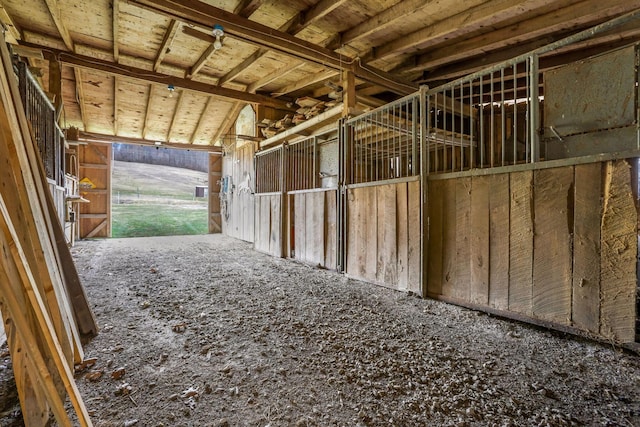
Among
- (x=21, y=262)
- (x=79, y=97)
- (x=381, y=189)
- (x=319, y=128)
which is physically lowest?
(x=21, y=262)

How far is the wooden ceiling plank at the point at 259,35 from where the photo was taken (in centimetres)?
320

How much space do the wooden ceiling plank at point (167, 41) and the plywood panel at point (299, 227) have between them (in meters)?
3.27

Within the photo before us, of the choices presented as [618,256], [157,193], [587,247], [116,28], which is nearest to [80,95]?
[116,28]

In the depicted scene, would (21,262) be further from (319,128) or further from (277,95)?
(277,95)

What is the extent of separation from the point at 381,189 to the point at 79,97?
7.84 metres

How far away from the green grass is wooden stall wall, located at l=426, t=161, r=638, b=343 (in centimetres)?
927

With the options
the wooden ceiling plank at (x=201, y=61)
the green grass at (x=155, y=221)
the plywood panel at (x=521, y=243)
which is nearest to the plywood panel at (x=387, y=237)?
the plywood panel at (x=521, y=243)

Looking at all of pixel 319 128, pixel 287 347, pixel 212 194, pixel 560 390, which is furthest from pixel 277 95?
pixel 560 390

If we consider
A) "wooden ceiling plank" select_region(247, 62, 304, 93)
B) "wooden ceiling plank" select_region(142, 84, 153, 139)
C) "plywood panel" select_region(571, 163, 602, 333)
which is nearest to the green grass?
"wooden ceiling plank" select_region(142, 84, 153, 139)

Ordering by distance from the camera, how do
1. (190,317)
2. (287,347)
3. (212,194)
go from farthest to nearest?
1. (212,194)
2. (190,317)
3. (287,347)

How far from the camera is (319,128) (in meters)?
5.26

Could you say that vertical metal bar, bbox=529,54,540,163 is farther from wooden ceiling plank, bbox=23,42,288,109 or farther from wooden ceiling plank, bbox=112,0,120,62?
wooden ceiling plank, bbox=23,42,288,109

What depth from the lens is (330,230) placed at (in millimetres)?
4172

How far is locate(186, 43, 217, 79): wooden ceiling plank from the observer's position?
5199mm
